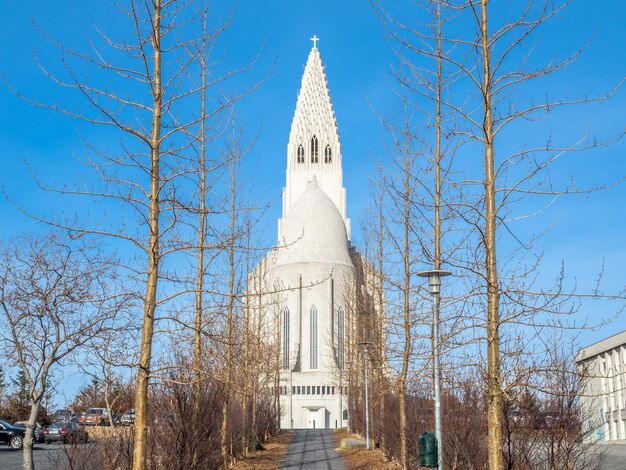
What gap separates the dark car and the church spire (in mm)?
90403

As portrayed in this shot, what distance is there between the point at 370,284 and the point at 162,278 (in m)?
17.3

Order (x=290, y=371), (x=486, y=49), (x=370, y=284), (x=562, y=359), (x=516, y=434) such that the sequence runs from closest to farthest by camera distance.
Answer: (x=486, y=49) → (x=516, y=434) → (x=562, y=359) → (x=370, y=284) → (x=290, y=371)

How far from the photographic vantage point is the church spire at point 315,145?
130 meters

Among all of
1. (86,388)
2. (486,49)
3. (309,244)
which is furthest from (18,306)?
(309,244)

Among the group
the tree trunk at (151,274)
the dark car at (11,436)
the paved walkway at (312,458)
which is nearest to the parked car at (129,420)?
the tree trunk at (151,274)

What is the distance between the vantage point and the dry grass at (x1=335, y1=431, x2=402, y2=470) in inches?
1064

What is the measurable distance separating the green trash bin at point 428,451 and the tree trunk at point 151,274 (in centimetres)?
447

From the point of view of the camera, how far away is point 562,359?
17734mm

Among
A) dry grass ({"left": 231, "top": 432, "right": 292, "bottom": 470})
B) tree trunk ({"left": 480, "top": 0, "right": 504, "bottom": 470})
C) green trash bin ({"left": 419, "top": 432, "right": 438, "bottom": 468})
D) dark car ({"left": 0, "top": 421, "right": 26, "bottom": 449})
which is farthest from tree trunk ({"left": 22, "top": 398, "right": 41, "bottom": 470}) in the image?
dark car ({"left": 0, "top": 421, "right": 26, "bottom": 449})

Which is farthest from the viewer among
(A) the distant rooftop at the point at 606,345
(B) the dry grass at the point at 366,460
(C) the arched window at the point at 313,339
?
(C) the arched window at the point at 313,339

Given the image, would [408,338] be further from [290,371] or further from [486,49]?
[290,371]

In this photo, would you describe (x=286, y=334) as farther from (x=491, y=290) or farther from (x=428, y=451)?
(x=491, y=290)

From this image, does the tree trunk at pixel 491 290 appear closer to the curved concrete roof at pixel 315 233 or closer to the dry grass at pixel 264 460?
the dry grass at pixel 264 460

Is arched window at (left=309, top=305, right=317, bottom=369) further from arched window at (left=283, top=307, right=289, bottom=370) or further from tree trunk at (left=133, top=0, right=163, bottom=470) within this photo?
tree trunk at (left=133, top=0, right=163, bottom=470)
